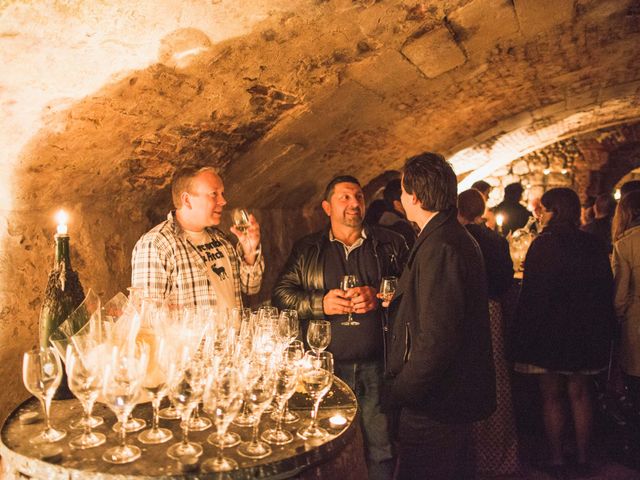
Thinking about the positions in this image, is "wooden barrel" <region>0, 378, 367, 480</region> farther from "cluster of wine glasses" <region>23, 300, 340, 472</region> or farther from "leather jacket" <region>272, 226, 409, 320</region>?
"leather jacket" <region>272, 226, 409, 320</region>

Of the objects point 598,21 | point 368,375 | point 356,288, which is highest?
point 598,21

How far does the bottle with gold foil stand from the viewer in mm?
2148

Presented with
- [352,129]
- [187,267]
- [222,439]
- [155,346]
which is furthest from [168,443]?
[352,129]

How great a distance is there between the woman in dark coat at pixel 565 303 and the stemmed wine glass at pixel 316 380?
2.10 meters

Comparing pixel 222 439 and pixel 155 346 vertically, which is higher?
pixel 155 346

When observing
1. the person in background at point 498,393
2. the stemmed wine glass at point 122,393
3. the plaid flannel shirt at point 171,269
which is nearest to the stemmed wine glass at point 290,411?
the stemmed wine glass at point 122,393

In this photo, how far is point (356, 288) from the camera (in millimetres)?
2971

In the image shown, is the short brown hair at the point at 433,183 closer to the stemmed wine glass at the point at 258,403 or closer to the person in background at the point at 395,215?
the stemmed wine glass at the point at 258,403

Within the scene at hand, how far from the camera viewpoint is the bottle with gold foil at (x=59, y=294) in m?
2.15

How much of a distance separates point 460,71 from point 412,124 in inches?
35.8

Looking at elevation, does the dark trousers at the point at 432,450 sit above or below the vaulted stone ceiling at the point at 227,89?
below

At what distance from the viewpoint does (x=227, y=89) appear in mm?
2859

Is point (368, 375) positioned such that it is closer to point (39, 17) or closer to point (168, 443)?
point (168, 443)

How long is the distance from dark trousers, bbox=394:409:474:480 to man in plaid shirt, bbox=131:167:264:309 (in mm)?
1202
